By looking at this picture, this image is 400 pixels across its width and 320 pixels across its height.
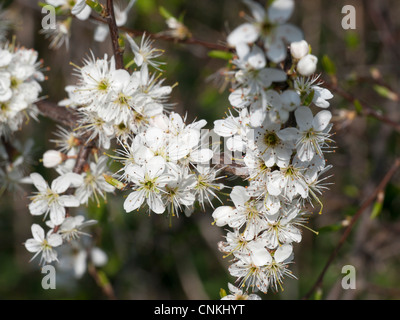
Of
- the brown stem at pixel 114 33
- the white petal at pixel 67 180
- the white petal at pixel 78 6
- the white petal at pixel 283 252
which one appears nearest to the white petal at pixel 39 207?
the white petal at pixel 67 180

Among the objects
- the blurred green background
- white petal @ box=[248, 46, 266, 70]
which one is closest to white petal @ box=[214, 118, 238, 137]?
white petal @ box=[248, 46, 266, 70]

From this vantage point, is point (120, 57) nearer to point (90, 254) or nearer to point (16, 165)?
point (16, 165)

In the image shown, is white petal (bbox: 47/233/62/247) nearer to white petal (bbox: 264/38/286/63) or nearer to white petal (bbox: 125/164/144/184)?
white petal (bbox: 125/164/144/184)

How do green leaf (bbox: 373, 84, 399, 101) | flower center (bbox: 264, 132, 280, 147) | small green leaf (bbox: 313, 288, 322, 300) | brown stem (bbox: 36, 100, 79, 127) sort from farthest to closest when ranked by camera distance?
green leaf (bbox: 373, 84, 399, 101)
small green leaf (bbox: 313, 288, 322, 300)
brown stem (bbox: 36, 100, 79, 127)
flower center (bbox: 264, 132, 280, 147)

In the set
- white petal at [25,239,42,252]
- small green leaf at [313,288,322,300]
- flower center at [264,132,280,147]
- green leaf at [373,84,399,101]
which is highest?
green leaf at [373,84,399,101]

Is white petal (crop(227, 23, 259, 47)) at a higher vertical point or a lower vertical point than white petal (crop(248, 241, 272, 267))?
higher

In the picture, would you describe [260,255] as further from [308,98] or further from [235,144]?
[308,98]

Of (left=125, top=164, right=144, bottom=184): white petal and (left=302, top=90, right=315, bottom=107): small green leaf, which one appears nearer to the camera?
(left=302, top=90, right=315, bottom=107): small green leaf

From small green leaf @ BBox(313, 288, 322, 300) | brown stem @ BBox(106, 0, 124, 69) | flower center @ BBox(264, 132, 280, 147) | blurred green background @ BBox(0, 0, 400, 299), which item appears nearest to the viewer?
flower center @ BBox(264, 132, 280, 147)

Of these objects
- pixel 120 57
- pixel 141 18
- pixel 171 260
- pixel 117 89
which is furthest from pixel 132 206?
pixel 141 18
